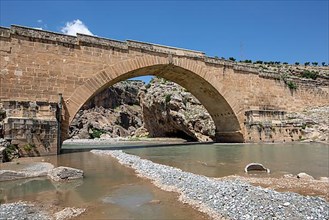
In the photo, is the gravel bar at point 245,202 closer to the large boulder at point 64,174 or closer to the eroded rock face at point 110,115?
the large boulder at point 64,174

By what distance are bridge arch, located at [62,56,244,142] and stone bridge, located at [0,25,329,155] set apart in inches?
2.0

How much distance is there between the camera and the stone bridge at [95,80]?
508 inches

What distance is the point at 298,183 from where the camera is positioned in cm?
663

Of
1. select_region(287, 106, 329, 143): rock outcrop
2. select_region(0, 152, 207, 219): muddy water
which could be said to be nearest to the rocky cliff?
select_region(287, 106, 329, 143): rock outcrop

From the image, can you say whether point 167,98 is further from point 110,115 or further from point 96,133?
point 110,115

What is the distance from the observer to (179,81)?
22.8 metres

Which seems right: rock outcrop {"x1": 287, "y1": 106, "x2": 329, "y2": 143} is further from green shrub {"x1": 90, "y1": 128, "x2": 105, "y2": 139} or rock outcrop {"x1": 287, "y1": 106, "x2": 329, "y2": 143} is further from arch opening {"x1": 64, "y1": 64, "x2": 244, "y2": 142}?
green shrub {"x1": 90, "y1": 128, "x2": 105, "y2": 139}

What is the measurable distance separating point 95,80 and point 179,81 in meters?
8.40

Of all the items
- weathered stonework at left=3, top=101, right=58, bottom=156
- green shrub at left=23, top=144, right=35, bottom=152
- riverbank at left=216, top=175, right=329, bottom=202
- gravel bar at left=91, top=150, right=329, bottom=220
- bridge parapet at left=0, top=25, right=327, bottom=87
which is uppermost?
bridge parapet at left=0, top=25, right=327, bottom=87

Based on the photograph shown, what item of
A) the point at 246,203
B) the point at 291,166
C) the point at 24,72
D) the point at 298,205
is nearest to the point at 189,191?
the point at 246,203

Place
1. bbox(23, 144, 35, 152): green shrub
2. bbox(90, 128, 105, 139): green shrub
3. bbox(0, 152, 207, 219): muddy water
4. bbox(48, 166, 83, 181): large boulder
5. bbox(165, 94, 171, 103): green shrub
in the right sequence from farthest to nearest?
bbox(90, 128, 105, 139): green shrub < bbox(165, 94, 171, 103): green shrub < bbox(23, 144, 35, 152): green shrub < bbox(48, 166, 83, 181): large boulder < bbox(0, 152, 207, 219): muddy water

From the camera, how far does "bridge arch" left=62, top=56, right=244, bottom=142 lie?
617 inches

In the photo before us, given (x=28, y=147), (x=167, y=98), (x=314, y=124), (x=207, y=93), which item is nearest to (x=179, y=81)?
(x=207, y=93)

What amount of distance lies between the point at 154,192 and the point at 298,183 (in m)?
3.45
